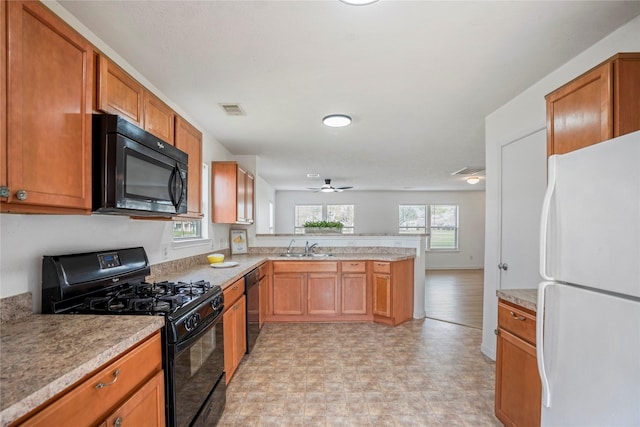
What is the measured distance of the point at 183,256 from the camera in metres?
2.96

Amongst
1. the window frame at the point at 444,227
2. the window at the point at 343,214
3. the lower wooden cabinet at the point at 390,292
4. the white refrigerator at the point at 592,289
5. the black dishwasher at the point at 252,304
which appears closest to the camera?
the white refrigerator at the point at 592,289

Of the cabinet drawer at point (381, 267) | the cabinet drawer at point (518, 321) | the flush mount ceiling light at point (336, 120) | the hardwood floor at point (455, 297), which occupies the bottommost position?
the hardwood floor at point (455, 297)

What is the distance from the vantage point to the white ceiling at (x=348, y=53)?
5.06 feet

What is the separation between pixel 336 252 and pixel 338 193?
4.92 metres

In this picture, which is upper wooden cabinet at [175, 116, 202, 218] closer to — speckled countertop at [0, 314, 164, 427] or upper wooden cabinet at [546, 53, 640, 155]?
speckled countertop at [0, 314, 164, 427]

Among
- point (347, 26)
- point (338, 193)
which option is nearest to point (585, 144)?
point (347, 26)

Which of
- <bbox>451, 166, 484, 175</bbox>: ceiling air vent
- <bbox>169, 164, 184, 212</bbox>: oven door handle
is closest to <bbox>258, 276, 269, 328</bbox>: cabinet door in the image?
<bbox>169, 164, 184, 212</bbox>: oven door handle

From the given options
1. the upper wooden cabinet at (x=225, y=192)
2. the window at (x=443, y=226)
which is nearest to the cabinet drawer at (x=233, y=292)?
the upper wooden cabinet at (x=225, y=192)

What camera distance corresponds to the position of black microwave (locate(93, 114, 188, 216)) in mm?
1405

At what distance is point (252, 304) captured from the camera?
304cm

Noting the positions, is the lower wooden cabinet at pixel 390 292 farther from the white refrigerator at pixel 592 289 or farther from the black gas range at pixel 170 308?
the white refrigerator at pixel 592 289

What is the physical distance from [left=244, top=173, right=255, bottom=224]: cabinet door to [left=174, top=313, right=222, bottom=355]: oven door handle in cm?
229

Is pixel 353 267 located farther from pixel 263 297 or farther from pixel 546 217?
pixel 546 217

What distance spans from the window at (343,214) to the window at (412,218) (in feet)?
4.84
